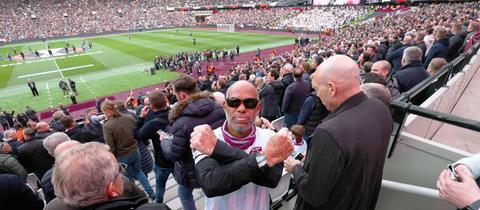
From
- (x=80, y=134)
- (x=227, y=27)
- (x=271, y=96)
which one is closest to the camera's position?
(x=80, y=134)

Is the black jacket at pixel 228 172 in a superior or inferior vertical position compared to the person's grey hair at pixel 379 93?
inferior

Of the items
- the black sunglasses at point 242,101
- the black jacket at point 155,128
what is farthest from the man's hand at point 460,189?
the black jacket at point 155,128

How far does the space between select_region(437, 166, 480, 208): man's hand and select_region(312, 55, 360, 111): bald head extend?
0.78 m

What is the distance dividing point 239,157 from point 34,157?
5.25m

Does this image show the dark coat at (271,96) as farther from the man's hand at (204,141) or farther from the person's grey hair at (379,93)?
the man's hand at (204,141)

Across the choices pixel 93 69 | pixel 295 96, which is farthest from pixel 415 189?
pixel 93 69

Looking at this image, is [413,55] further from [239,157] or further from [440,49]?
[239,157]

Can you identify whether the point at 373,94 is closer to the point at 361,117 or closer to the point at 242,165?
the point at 361,117

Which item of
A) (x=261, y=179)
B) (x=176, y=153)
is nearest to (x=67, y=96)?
(x=176, y=153)

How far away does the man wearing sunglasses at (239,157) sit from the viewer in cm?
176

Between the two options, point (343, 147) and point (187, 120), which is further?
point (187, 120)

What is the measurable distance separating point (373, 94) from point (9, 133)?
792cm

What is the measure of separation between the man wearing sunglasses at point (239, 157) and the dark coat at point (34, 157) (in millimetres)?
4627

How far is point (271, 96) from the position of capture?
22.1 feet
